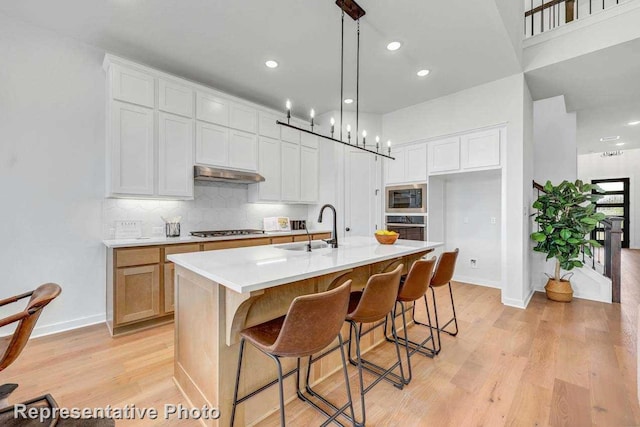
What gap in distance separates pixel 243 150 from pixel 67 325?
2795mm

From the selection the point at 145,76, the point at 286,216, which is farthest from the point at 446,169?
the point at 145,76

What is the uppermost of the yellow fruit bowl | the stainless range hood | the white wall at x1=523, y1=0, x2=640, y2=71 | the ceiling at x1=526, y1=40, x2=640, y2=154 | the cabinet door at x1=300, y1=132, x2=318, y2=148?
the white wall at x1=523, y1=0, x2=640, y2=71

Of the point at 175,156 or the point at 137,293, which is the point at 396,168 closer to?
the point at 175,156

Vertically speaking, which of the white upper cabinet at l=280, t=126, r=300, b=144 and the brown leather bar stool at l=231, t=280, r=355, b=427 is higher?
the white upper cabinet at l=280, t=126, r=300, b=144

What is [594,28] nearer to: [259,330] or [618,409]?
[618,409]

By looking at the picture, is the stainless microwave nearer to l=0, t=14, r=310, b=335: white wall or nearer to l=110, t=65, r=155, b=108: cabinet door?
l=110, t=65, r=155, b=108: cabinet door

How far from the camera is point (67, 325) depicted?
2.96 metres

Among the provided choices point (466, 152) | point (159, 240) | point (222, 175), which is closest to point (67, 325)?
point (159, 240)

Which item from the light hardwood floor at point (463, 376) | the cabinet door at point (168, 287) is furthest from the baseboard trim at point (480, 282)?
the cabinet door at point (168, 287)

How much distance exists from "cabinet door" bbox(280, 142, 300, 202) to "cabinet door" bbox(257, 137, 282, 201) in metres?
0.10

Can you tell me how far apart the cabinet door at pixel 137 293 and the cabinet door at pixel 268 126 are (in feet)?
7.83

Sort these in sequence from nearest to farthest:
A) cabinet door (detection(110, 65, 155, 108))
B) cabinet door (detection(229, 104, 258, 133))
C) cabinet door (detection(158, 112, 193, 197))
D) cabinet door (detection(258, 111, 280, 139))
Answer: cabinet door (detection(110, 65, 155, 108)) < cabinet door (detection(158, 112, 193, 197)) < cabinet door (detection(229, 104, 258, 133)) < cabinet door (detection(258, 111, 280, 139))

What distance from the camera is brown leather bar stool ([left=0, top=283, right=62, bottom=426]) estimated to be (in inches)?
50.8

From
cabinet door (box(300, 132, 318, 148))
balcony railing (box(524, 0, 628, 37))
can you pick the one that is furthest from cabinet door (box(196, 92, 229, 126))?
balcony railing (box(524, 0, 628, 37))
